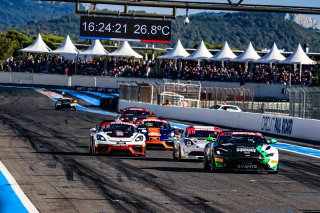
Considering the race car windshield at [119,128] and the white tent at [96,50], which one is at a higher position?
the white tent at [96,50]

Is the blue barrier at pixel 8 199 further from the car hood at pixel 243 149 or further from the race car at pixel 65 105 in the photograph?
the race car at pixel 65 105

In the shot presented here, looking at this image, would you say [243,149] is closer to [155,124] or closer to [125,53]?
[155,124]

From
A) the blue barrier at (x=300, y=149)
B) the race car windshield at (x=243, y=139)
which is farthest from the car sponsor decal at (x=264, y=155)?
the blue barrier at (x=300, y=149)

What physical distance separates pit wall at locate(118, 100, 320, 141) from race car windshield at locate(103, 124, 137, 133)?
11.6 metres

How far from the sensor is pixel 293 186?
734 inches

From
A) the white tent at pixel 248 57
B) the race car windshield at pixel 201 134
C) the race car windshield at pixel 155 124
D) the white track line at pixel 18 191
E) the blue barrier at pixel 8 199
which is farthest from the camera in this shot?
the white tent at pixel 248 57

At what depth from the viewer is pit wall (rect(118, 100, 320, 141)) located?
3744 cm

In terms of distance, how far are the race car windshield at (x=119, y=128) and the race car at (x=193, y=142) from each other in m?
1.68

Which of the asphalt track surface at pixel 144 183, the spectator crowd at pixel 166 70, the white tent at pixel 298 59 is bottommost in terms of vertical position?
the asphalt track surface at pixel 144 183

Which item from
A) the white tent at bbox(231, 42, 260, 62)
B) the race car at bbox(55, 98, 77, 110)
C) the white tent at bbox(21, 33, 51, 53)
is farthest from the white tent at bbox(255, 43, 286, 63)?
the white tent at bbox(21, 33, 51, 53)

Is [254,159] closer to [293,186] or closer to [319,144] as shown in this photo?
[293,186]

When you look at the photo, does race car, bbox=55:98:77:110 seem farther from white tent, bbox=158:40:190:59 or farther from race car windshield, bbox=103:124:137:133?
race car windshield, bbox=103:124:137:133

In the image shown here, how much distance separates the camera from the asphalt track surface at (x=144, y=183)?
48.4 ft

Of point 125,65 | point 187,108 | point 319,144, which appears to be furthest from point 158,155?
point 125,65
